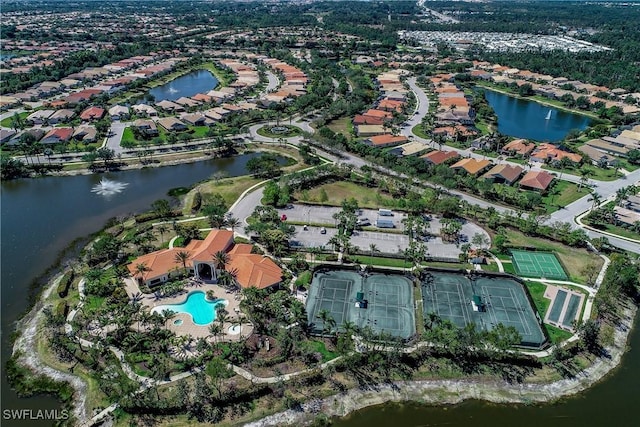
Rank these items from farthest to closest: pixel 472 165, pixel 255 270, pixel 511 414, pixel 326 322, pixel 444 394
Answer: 1. pixel 472 165
2. pixel 255 270
3. pixel 326 322
4. pixel 444 394
5. pixel 511 414

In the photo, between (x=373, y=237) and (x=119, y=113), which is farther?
(x=119, y=113)

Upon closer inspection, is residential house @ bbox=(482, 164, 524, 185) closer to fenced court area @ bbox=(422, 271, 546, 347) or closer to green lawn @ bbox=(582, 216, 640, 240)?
green lawn @ bbox=(582, 216, 640, 240)

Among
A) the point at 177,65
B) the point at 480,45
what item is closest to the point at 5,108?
the point at 177,65

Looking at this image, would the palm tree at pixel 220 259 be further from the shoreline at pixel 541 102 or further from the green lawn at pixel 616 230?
the shoreline at pixel 541 102

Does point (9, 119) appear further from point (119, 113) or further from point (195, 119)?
point (195, 119)

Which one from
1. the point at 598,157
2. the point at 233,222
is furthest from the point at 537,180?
the point at 233,222

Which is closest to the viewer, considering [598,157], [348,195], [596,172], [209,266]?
[209,266]

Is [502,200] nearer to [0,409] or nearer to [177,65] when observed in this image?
[0,409]
